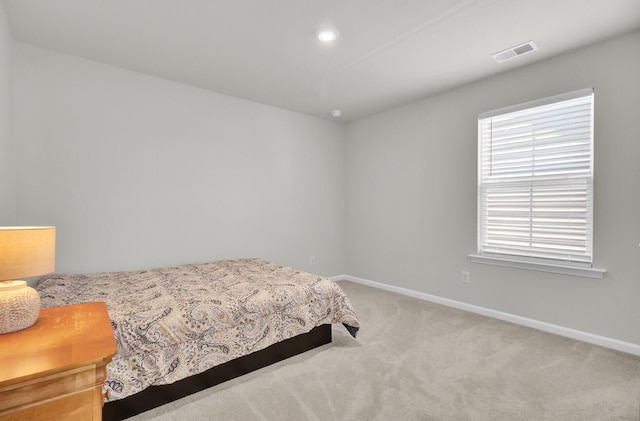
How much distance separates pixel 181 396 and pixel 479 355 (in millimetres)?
2132

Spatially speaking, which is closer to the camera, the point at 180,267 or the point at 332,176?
the point at 180,267

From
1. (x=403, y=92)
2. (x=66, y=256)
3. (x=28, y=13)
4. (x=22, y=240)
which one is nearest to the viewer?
(x=22, y=240)

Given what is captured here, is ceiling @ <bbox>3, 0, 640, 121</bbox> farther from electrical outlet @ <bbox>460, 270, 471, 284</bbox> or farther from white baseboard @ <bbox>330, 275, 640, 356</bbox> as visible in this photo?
white baseboard @ <bbox>330, 275, 640, 356</bbox>

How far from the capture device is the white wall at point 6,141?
216cm

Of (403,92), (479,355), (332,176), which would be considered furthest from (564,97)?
(332,176)

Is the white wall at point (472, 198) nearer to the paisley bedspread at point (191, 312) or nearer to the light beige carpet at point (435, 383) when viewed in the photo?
the light beige carpet at point (435, 383)

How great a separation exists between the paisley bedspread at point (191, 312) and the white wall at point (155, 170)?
508 millimetres

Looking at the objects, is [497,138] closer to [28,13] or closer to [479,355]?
[479,355]

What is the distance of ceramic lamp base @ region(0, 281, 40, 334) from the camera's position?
1.17 m

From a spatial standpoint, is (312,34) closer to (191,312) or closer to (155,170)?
(155,170)

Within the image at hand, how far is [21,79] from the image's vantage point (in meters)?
2.59

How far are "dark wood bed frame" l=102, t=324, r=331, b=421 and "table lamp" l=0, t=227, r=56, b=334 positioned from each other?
76 cm

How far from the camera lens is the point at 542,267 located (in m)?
2.88

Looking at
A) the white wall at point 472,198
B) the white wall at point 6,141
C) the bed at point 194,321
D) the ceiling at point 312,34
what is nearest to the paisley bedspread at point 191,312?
the bed at point 194,321
